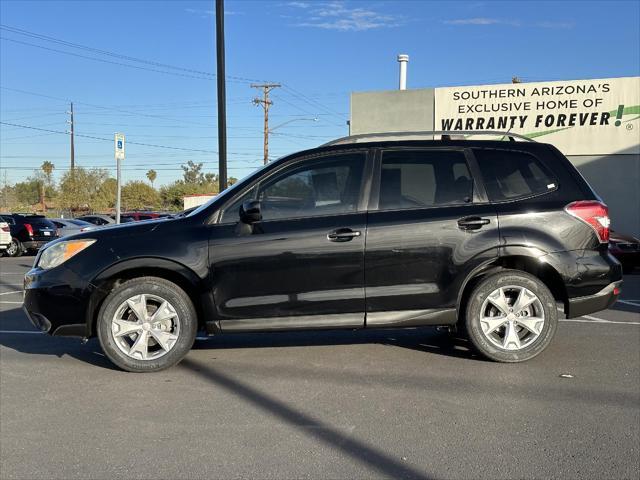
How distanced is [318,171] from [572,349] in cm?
310

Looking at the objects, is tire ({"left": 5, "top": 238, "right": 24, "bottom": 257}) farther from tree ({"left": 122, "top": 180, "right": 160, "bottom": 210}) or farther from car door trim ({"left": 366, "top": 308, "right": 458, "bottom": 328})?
tree ({"left": 122, "top": 180, "right": 160, "bottom": 210})

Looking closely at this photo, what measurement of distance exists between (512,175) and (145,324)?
3525mm

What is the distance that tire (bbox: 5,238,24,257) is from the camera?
20.4 meters

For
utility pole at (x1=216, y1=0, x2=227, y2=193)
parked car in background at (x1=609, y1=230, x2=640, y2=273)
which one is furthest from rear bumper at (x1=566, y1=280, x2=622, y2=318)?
parked car in background at (x1=609, y1=230, x2=640, y2=273)

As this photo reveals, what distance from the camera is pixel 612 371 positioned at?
4969 mm

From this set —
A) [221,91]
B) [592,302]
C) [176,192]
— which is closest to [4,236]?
[221,91]

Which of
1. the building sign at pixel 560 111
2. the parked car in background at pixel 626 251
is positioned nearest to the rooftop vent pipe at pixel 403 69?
the building sign at pixel 560 111

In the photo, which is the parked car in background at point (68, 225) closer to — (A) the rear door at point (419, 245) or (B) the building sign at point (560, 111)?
(B) the building sign at point (560, 111)

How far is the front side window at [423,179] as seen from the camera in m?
5.10

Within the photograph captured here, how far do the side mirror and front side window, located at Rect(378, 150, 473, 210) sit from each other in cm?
107

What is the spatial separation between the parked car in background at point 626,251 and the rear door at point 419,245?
10081 mm

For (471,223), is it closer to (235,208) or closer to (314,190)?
(314,190)

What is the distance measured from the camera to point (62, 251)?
5008 mm

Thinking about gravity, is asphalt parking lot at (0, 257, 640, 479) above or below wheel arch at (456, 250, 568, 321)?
below
